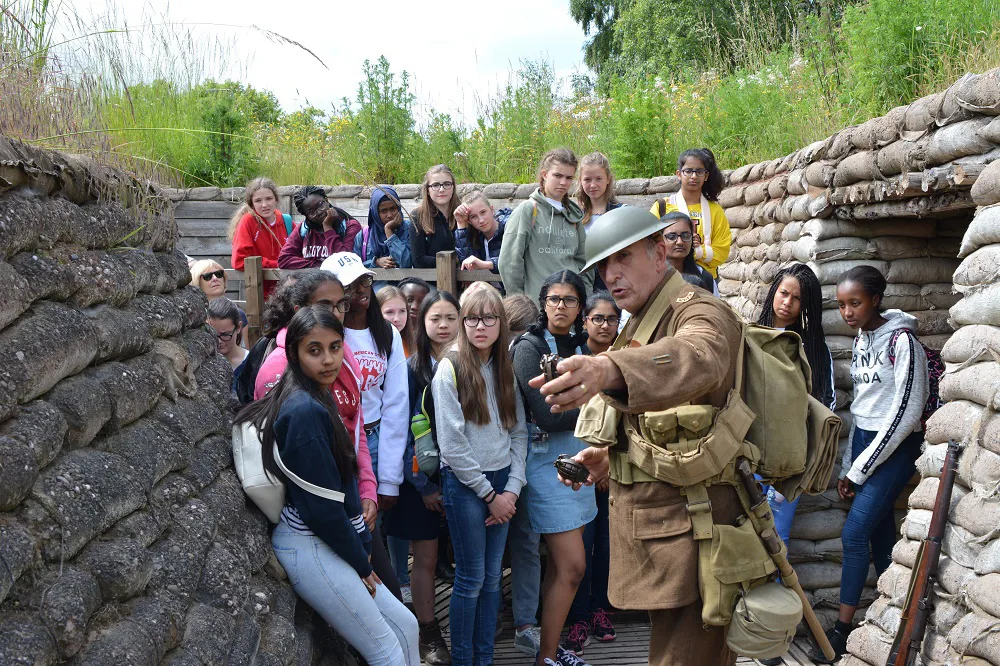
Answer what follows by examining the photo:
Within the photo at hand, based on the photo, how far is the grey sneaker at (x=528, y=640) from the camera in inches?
198

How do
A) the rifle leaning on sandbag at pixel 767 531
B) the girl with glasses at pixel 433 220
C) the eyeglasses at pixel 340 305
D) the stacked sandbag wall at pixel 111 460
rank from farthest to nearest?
1. the girl with glasses at pixel 433 220
2. the eyeglasses at pixel 340 305
3. the rifle leaning on sandbag at pixel 767 531
4. the stacked sandbag wall at pixel 111 460

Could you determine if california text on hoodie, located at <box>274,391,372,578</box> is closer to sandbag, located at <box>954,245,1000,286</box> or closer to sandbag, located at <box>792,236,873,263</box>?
sandbag, located at <box>954,245,1000,286</box>

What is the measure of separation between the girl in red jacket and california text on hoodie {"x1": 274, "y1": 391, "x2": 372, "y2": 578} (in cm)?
416

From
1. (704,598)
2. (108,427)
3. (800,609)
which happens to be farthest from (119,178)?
(800,609)

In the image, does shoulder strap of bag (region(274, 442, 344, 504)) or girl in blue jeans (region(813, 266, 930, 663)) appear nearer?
shoulder strap of bag (region(274, 442, 344, 504))

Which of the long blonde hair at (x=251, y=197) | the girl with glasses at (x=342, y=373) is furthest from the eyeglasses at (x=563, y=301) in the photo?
A: the long blonde hair at (x=251, y=197)

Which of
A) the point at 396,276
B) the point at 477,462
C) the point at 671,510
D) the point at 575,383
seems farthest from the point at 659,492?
the point at 396,276

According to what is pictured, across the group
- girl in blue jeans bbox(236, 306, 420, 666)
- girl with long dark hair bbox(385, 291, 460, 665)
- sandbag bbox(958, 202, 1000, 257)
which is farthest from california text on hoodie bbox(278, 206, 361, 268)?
sandbag bbox(958, 202, 1000, 257)

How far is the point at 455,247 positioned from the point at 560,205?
969 millimetres

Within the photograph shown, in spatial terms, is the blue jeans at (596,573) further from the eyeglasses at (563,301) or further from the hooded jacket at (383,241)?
the hooded jacket at (383,241)

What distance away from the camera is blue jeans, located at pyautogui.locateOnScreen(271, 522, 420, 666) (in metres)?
3.55

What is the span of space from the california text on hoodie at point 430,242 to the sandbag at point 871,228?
263cm

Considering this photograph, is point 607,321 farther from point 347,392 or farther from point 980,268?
point 980,268

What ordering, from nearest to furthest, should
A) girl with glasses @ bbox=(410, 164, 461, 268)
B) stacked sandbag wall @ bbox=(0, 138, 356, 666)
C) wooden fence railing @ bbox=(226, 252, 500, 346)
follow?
stacked sandbag wall @ bbox=(0, 138, 356, 666), wooden fence railing @ bbox=(226, 252, 500, 346), girl with glasses @ bbox=(410, 164, 461, 268)
